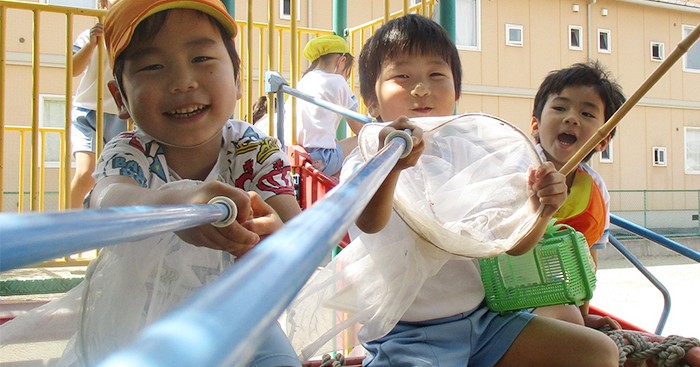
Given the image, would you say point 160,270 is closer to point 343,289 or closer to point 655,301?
point 343,289

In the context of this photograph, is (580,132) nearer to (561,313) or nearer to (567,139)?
(567,139)

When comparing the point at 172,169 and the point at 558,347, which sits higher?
the point at 172,169

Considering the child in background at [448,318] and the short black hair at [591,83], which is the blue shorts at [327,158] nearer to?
the short black hair at [591,83]

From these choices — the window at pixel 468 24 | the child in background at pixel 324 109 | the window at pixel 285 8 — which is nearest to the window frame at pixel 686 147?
the window at pixel 468 24

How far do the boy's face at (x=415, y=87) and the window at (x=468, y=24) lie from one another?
1014 cm

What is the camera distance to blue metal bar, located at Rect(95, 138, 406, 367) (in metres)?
0.22

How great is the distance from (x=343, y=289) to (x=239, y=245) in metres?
0.58

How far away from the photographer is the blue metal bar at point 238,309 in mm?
218

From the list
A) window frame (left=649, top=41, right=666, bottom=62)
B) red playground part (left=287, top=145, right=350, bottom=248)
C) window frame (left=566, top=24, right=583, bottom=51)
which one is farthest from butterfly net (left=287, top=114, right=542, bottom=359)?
window frame (left=649, top=41, right=666, bottom=62)

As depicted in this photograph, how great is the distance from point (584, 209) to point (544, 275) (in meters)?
0.58

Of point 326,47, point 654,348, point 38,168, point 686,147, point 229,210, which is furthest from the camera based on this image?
point 686,147

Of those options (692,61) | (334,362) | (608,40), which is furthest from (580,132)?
(692,61)

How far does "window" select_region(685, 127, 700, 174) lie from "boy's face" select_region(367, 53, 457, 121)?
1335 cm

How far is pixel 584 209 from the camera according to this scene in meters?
1.90
